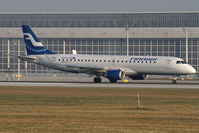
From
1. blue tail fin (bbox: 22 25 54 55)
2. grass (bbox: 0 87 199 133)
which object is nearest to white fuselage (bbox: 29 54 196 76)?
blue tail fin (bbox: 22 25 54 55)

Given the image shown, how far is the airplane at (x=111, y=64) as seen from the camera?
6831 cm

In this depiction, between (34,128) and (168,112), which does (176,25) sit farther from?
(34,128)

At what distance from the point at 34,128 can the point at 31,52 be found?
50.7m

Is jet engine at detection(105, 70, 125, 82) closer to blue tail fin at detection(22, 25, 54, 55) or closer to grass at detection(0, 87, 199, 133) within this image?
blue tail fin at detection(22, 25, 54, 55)

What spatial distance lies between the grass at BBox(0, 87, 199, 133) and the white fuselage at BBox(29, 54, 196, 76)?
61.4ft

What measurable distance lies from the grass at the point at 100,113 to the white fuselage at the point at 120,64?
18719mm


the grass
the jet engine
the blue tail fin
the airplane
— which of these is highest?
the blue tail fin

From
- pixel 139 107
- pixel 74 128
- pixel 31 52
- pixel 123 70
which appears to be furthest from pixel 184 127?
pixel 31 52

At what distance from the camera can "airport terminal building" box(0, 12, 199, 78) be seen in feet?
335

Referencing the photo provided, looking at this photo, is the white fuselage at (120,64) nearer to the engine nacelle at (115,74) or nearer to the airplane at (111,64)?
the airplane at (111,64)

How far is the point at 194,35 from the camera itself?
328 feet

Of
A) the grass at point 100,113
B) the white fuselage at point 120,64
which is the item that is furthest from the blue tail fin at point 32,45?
the grass at point 100,113

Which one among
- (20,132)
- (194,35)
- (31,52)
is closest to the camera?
(20,132)

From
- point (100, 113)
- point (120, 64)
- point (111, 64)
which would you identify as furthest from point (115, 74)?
point (100, 113)
